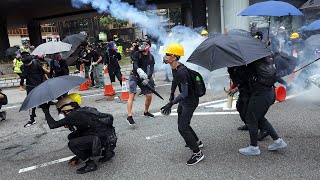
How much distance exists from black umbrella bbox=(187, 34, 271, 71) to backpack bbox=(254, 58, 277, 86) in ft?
0.54

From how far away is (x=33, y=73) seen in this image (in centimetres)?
724

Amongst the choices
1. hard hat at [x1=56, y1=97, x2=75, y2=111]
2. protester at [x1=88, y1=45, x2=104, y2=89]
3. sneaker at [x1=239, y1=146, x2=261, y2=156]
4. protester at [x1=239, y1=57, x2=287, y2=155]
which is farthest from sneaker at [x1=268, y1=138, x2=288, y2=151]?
protester at [x1=88, y1=45, x2=104, y2=89]

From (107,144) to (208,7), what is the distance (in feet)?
69.8

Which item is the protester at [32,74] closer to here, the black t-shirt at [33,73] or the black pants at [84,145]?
the black t-shirt at [33,73]

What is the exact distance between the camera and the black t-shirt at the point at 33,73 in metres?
7.21

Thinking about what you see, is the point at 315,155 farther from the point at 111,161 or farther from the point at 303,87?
the point at 303,87

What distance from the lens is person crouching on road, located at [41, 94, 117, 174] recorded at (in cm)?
434

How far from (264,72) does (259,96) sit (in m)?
0.34

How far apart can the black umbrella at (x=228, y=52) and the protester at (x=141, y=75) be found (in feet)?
8.01

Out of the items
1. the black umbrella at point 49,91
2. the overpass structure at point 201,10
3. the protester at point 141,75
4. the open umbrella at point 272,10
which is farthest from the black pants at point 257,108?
the overpass structure at point 201,10

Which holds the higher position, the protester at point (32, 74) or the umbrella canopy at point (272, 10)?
the umbrella canopy at point (272, 10)

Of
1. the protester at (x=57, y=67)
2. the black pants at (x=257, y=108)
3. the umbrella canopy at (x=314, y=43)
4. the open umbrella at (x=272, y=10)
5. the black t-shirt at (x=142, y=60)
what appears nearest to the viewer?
the black pants at (x=257, y=108)

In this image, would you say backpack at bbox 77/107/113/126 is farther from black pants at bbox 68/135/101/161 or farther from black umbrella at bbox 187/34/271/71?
black umbrella at bbox 187/34/271/71

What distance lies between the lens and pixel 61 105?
4.46 metres
